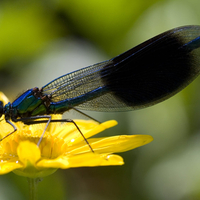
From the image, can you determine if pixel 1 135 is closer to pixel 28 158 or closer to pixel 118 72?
pixel 28 158

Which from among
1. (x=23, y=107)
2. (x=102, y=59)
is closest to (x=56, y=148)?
(x=23, y=107)

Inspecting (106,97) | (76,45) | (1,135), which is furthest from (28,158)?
(76,45)

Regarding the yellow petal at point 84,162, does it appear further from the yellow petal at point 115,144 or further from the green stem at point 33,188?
the yellow petal at point 115,144

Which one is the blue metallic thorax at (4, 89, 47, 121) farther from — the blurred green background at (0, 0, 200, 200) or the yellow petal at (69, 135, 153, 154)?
the yellow petal at (69, 135, 153, 154)

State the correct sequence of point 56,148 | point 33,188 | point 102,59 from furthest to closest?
point 102,59 < point 56,148 < point 33,188

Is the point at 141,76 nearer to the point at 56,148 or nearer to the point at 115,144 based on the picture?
the point at 115,144

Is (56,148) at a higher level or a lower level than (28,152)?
lower

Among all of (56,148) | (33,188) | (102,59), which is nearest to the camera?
(33,188)
